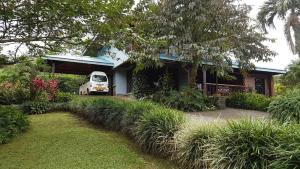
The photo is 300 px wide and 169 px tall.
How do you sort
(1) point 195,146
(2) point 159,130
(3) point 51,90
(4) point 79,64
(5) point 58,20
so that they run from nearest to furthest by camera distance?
(1) point 195,146 → (2) point 159,130 → (5) point 58,20 → (3) point 51,90 → (4) point 79,64

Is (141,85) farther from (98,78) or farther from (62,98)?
(62,98)

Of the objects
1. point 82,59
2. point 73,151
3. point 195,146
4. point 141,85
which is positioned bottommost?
point 73,151

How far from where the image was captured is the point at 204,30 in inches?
616

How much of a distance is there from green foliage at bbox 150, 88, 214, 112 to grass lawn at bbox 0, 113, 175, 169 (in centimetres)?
556

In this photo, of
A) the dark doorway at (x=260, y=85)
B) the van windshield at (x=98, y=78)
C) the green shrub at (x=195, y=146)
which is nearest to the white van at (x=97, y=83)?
the van windshield at (x=98, y=78)

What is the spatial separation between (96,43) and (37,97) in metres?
8.17

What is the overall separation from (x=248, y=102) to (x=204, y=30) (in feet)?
16.3

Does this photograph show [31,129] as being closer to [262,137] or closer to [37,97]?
[37,97]

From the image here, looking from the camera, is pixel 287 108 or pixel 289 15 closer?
pixel 287 108

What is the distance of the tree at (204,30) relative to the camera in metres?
14.6

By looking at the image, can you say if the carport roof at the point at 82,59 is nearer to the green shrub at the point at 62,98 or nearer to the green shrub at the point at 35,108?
the green shrub at the point at 62,98

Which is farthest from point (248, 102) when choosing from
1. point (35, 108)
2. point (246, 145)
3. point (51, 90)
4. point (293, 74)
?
point (246, 145)

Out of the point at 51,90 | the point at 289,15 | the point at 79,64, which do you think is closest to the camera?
the point at 51,90

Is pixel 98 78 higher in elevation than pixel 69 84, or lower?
higher
